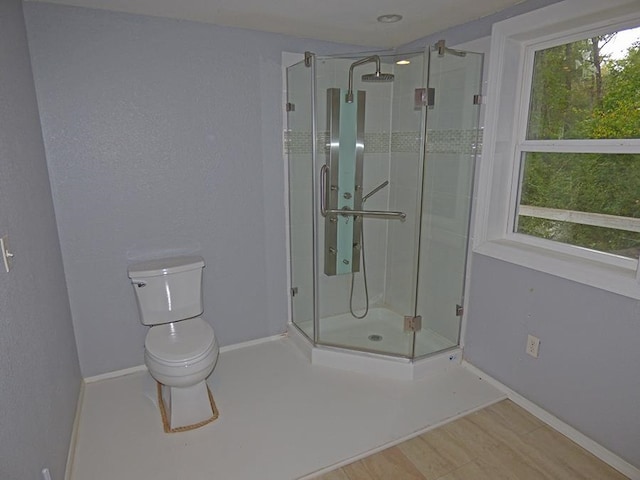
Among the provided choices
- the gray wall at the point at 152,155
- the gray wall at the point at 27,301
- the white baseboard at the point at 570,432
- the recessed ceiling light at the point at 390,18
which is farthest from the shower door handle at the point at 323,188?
the gray wall at the point at 27,301

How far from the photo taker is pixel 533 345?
215cm

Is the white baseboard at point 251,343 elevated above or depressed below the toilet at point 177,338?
below

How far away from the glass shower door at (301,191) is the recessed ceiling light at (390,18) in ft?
1.69

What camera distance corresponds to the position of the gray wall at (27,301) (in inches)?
46.9

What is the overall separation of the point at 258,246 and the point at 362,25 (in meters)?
1.55

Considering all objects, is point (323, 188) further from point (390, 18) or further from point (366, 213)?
point (390, 18)

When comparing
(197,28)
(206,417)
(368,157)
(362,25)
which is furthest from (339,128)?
(206,417)

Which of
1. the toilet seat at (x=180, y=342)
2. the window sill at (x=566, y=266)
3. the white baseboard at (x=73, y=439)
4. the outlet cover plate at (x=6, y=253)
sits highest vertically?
the outlet cover plate at (x=6, y=253)

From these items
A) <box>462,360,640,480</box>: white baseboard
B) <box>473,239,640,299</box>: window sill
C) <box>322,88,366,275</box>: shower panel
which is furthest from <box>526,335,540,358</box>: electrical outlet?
<box>322,88,366,275</box>: shower panel

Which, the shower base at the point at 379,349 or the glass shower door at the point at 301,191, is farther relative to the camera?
the glass shower door at the point at 301,191

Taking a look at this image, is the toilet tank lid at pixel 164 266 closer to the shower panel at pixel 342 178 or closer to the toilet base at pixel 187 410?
the toilet base at pixel 187 410

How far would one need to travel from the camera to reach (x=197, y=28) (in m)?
2.33

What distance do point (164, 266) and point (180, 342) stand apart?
0.49 metres

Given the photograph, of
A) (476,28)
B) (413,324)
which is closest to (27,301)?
(413,324)
